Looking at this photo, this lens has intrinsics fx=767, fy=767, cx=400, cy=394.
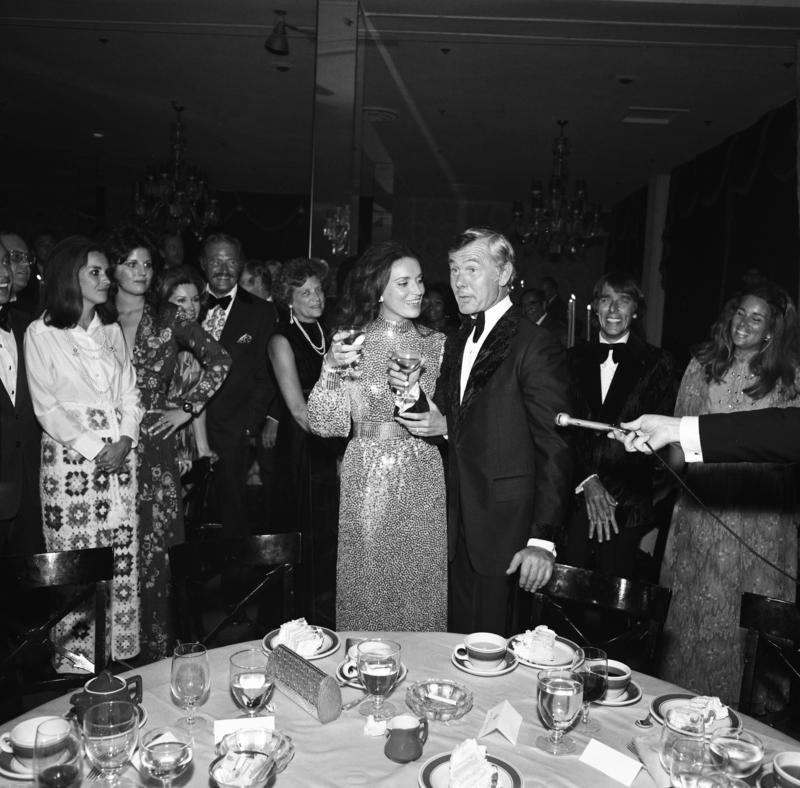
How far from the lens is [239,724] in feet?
4.60

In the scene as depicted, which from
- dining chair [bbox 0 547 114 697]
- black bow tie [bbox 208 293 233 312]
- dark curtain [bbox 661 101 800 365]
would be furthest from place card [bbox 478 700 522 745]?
dark curtain [bbox 661 101 800 365]

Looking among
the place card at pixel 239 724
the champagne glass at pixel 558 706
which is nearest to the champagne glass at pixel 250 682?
the place card at pixel 239 724

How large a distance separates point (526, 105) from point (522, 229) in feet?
7.48

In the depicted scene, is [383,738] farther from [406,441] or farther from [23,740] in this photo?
[406,441]

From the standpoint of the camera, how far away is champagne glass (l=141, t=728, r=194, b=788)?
1177 mm

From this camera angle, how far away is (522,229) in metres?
9.45

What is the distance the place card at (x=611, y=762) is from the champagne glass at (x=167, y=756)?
677mm

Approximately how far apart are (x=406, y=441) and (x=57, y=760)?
1644 millimetres

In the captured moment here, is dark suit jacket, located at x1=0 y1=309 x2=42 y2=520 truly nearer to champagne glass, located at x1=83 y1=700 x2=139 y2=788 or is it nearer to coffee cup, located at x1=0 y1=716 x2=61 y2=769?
coffee cup, located at x1=0 y1=716 x2=61 y2=769

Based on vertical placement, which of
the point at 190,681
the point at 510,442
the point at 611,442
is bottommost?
the point at 190,681

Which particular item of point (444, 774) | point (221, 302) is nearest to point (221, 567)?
point (444, 774)

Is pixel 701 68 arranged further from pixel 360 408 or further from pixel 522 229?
pixel 360 408

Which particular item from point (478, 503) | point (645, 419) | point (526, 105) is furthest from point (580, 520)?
point (526, 105)

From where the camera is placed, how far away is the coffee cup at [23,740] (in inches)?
49.9
